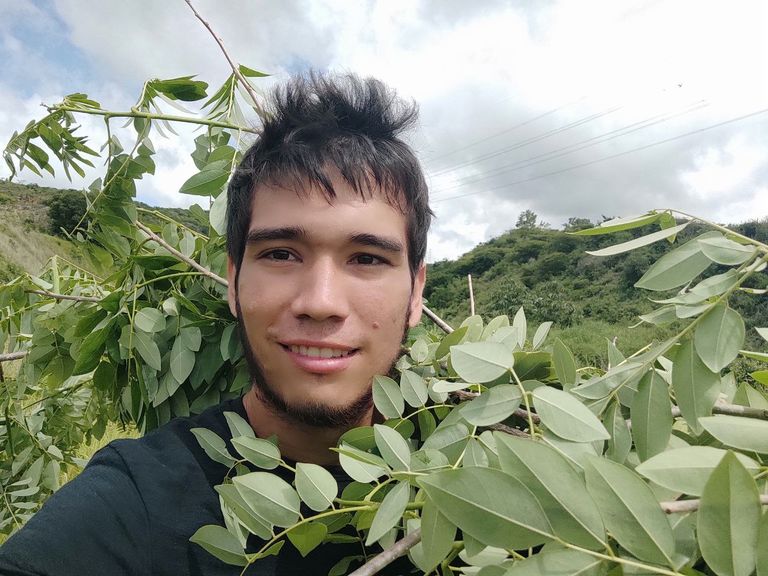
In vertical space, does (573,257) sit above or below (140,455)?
above

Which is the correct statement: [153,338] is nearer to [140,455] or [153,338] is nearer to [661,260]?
[140,455]

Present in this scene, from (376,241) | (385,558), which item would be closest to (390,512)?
(385,558)

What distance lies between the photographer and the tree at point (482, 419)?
399 mm

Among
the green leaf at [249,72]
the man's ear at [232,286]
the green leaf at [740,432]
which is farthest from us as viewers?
Result: the green leaf at [249,72]

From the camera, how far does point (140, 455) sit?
1.01 m

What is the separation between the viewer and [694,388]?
61 centimetres

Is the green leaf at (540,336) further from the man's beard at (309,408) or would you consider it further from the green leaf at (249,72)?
the green leaf at (249,72)

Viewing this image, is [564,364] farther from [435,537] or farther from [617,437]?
[435,537]

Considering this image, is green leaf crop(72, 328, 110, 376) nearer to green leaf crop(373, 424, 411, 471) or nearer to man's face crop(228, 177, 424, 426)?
man's face crop(228, 177, 424, 426)

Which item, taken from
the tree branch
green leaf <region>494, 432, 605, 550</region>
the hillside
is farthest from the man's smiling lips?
the hillside

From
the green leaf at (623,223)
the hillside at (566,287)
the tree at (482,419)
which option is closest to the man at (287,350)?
the tree at (482,419)

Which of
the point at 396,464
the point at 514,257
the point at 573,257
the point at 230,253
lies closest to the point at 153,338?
the point at 230,253

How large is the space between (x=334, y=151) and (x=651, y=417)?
2.71 ft

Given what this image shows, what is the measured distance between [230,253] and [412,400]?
0.63 metres
